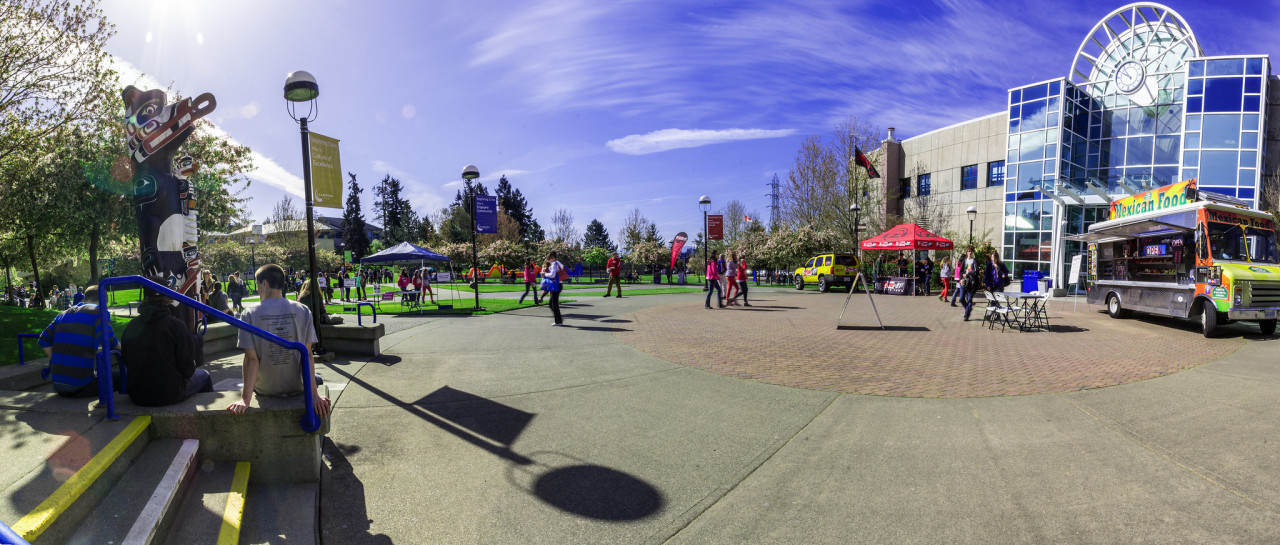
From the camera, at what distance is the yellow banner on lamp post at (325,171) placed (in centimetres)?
849

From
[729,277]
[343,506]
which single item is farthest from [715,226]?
[343,506]

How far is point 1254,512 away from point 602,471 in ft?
13.6

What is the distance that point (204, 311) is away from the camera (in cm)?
338


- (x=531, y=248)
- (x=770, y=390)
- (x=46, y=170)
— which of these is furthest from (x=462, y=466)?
(x=531, y=248)

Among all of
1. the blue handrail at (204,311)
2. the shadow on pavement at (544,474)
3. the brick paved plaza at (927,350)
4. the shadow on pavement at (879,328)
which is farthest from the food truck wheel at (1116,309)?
the blue handrail at (204,311)

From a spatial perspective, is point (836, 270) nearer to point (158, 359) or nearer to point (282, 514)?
point (282, 514)

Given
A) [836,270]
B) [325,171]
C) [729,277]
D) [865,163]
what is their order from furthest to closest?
1. [865,163]
2. [836,270]
3. [729,277]
4. [325,171]

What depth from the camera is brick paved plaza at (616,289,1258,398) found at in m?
6.74

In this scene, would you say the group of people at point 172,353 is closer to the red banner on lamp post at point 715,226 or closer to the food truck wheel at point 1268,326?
the food truck wheel at point 1268,326

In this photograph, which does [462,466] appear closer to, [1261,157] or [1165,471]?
[1165,471]

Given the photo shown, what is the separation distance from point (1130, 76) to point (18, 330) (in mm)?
42511

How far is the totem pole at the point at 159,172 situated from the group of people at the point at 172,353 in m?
3.09

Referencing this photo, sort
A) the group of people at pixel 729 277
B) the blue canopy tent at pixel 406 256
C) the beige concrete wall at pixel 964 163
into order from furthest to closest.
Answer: the beige concrete wall at pixel 964 163 < the blue canopy tent at pixel 406 256 < the group of people at pixel 729 277

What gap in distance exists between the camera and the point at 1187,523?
3205 mm
